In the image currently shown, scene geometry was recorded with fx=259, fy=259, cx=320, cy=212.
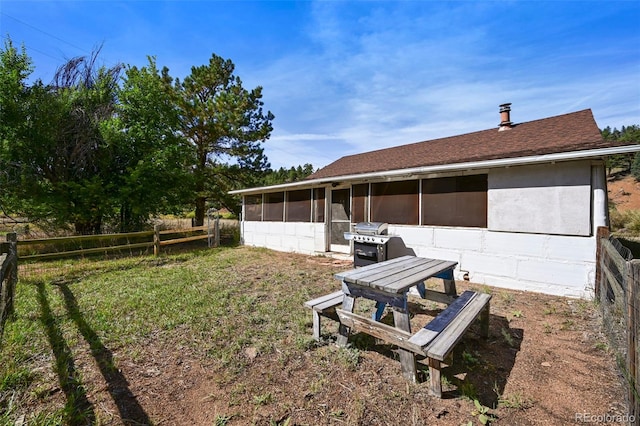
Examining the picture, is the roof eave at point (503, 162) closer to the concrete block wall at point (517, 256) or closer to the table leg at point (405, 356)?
the concrete block wall at point (517, 256)

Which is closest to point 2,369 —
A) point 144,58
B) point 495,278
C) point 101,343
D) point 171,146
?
point 101,343

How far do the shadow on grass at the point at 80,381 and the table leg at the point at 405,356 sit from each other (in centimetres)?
205

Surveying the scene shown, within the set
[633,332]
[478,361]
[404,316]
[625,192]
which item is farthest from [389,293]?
[625,192]

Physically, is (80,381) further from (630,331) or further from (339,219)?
(339,219)

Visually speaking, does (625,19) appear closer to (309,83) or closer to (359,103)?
(359,103)

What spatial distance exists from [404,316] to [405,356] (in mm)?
335

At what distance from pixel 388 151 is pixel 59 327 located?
10607 mm

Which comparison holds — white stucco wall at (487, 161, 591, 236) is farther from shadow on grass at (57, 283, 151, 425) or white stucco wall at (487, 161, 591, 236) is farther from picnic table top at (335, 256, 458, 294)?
shadow on grass at (57, 283, 151, 425)

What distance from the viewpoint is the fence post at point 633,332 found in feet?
5.17

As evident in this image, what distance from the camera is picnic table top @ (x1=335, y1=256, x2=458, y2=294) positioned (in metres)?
2.50

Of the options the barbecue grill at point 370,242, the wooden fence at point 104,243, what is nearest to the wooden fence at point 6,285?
the wooden fence at point 104,243

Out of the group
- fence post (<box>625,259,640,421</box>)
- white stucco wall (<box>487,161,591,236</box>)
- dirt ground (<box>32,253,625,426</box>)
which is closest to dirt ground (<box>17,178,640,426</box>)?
dirt ground (<box>32,253,625,426</box>)

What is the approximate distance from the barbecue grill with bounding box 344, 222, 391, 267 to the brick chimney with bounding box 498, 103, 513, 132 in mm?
5386

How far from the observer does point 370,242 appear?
21.1 ft
